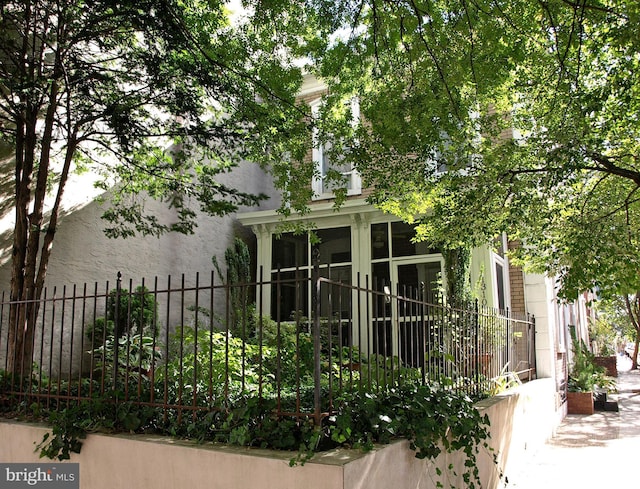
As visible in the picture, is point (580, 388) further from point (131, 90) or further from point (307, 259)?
point (131, 90)

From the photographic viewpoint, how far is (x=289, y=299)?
43.8ft

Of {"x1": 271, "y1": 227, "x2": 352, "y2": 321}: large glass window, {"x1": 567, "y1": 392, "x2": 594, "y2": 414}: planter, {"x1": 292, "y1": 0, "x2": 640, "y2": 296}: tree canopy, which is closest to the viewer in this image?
{"x1": 292, "y1": 0, "x2": 640, "y2": 296}: tree canopy

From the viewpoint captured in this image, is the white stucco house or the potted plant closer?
the white stucco house

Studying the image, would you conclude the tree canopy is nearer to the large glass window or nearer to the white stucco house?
the white stucco house

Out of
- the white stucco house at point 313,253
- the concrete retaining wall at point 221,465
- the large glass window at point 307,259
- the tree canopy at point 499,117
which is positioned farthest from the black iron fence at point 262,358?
the large glass window at point 307,259

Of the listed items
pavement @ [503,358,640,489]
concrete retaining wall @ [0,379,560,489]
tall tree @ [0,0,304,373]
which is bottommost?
pavement @ [503,358,640,489]

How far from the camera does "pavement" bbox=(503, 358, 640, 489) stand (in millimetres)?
6348

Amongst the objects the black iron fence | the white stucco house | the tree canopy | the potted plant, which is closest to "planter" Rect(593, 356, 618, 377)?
the white stucco house

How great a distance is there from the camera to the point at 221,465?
366cm

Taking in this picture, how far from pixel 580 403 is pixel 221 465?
36.8 feet

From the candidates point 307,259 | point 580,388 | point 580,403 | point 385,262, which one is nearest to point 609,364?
point 580,388

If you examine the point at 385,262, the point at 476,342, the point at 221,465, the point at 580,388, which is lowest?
the point at 580,388

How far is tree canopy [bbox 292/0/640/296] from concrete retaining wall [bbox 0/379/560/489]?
9.64 ft

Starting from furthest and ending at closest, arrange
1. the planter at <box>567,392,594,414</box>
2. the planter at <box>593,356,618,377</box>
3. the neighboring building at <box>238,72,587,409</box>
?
the planter at <box>593,356,618,377</box> → the planter at <box>567,392,594,414</box> → the neighboring building at <box>238,72,587,409</box>
